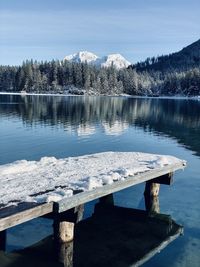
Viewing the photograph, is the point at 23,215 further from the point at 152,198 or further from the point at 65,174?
the point at 152,198

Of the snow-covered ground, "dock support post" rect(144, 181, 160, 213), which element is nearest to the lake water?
"dock support post" rect(144, 181, 160, 213)

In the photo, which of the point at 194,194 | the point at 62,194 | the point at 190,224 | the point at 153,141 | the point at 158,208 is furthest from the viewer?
the point at 153,141

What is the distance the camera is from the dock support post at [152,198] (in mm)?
22609

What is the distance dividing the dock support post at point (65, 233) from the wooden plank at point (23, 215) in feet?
4.21

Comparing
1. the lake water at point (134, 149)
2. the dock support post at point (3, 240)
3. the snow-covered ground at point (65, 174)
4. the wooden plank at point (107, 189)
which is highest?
the snow-covered ground at point (65, 174)

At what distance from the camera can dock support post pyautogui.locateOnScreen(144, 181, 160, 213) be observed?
→ 22.6m

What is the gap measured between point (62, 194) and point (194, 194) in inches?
494

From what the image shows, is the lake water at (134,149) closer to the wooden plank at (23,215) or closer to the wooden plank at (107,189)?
the wooden plank at (107,189)

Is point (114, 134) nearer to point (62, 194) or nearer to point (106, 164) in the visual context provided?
point (106, 164)

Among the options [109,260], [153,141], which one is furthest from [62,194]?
[153,141]

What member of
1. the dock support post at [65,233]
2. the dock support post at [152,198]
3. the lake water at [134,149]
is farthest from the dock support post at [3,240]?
the dock support post at [152,198]

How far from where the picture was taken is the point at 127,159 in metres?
23.5

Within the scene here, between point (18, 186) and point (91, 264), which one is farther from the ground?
point (18, 186)

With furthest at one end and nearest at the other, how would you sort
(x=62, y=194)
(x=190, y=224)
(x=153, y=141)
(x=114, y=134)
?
(x=114, y=134) < (x=153, y=141) < (x=190, y=224) < (x=62, y=194)
